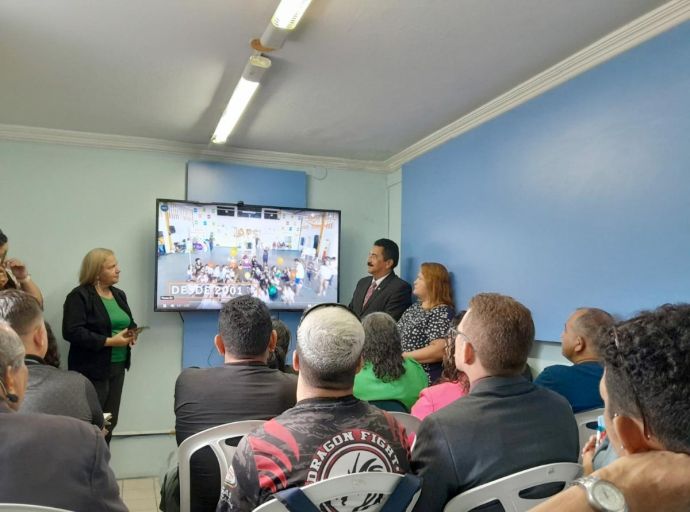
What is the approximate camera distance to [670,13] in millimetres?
2449

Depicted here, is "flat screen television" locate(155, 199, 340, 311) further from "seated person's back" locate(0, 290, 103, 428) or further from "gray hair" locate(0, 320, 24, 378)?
"gray hair" locate(0, 320, 24, 378)

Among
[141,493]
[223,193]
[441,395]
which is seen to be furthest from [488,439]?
[223,193]

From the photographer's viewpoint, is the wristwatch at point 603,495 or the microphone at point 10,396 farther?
the microphone at point 10,396

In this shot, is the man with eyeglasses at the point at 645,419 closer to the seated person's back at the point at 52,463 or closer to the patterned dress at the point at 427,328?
the seated person's back at the point at 52,463

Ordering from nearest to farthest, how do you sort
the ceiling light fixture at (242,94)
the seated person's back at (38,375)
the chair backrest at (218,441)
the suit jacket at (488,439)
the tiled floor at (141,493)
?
the suit jacket at (488,439), the chair backrest at (218,441), the seated person's back at (38,375), the ceiling light fixture at (242,94), the tiled floor at (141,493)

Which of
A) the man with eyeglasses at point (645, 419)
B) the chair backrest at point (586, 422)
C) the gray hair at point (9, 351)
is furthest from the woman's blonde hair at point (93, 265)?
the man with eyeglasses at point (645, 419)

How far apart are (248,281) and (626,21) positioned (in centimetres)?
330

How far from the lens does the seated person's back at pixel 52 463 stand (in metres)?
1.08

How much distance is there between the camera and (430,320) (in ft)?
12.7

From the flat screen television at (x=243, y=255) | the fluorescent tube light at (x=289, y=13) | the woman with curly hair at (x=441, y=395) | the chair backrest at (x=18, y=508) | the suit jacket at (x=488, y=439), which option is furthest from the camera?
the flat screen television at (x=243, y=255)

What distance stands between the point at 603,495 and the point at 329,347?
77cm

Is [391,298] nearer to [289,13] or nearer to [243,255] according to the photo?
[243,255]

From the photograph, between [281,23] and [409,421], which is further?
[281,23]

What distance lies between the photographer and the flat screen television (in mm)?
4367
